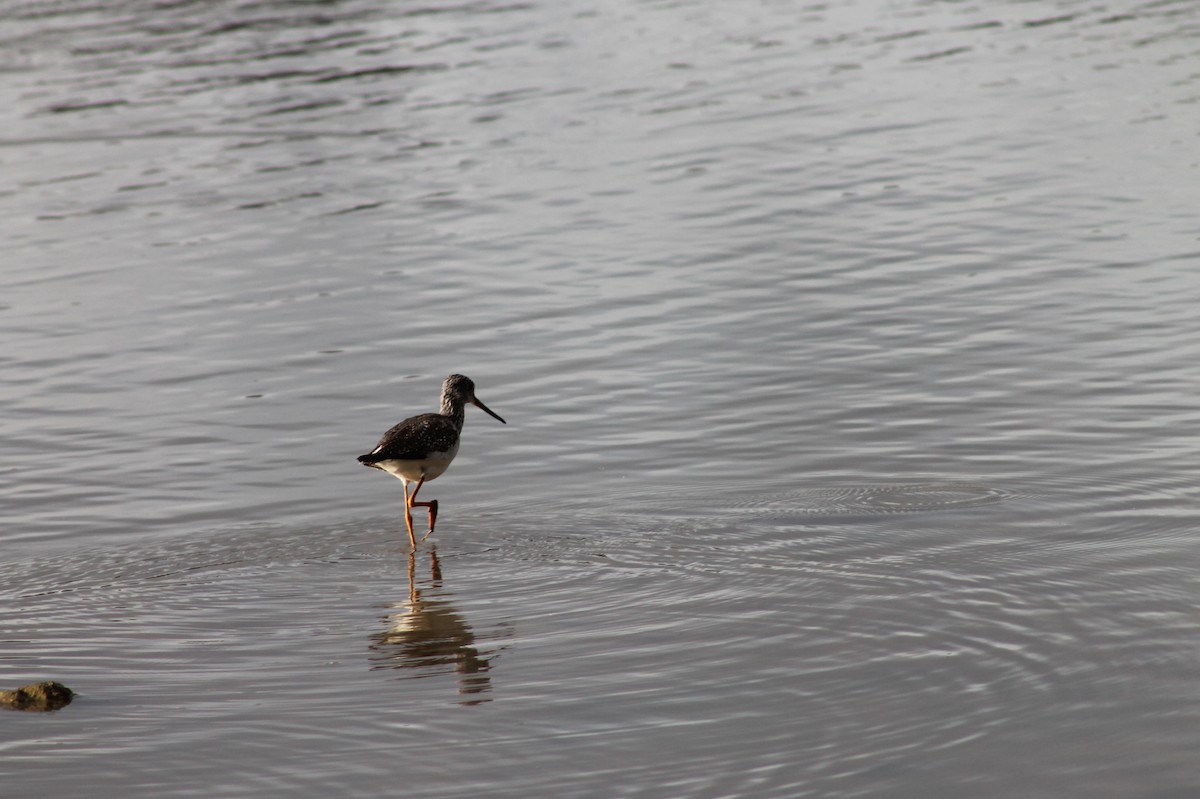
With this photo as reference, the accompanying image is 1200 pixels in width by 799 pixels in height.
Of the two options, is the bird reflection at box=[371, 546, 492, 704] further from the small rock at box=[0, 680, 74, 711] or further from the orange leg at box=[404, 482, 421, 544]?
the small rock at box=[0, 680, 74, 711]

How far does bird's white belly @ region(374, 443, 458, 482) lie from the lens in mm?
10320

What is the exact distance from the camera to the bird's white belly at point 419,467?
33.9ft

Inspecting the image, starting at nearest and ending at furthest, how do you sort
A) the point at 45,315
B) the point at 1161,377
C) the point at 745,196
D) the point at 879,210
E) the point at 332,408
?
the point at 1161,377 < the point at 332,408 < the point at 45,315 < the point at 879,210 < the point at 745,196

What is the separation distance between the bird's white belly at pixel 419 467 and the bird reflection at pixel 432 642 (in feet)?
3.72

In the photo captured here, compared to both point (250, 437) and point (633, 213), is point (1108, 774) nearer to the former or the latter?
point (250, 437)

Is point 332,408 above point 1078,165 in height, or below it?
below

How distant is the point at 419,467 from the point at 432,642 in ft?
6.91

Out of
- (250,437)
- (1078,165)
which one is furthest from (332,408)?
(1078,165)

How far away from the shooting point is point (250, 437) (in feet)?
41.6

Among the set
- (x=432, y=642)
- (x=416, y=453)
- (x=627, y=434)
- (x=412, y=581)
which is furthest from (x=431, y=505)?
(x=627, y=434)

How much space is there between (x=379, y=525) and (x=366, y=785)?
13.2 feet

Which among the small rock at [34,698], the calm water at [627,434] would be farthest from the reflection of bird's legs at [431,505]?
the small rock at [34,698]

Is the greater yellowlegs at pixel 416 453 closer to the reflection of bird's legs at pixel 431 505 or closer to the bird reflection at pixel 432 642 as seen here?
the reflection of bird's legs at pixel 431 505

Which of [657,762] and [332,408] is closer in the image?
[657,762]
